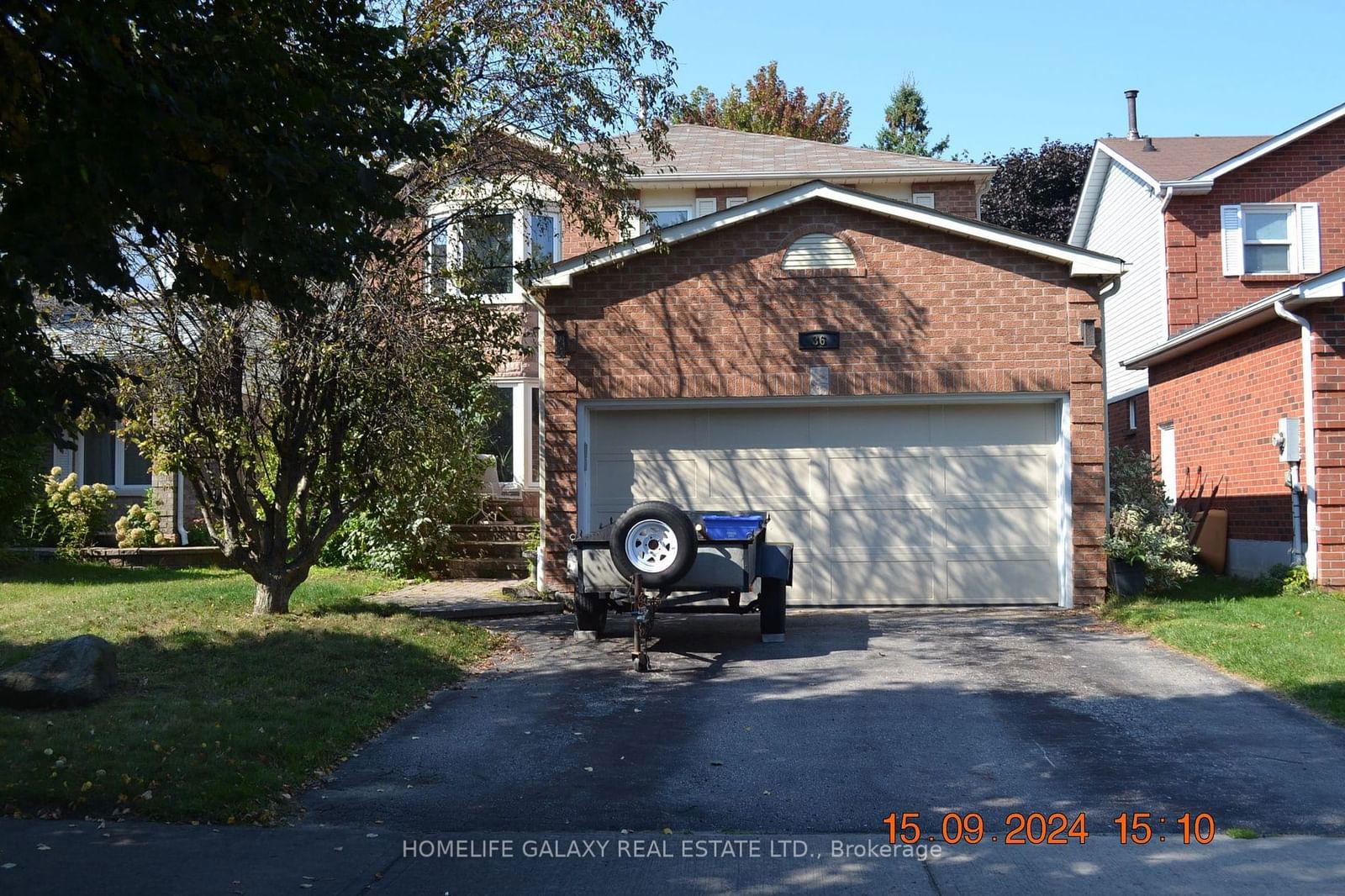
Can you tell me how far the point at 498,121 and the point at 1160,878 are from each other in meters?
9.66

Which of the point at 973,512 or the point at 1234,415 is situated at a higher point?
the point at 1234,415

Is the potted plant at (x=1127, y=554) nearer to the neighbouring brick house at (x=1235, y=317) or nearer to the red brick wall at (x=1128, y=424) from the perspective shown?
the neighbouring brick house at (x=1235, y=317)

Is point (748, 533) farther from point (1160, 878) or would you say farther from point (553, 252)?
point (553, 252)

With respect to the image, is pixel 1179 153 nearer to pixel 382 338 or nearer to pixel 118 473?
pixel 382 338

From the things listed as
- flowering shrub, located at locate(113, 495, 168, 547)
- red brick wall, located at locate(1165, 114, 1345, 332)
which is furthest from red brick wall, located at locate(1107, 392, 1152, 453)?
flowering shrub, located at locate(113, 495, 168, 547)

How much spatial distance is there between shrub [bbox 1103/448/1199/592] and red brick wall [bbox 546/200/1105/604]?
34 centimetres

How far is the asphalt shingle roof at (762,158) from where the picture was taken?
19.5 m

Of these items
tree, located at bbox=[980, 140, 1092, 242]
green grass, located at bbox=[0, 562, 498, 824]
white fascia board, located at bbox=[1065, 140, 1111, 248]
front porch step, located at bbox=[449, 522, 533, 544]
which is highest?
tree, located at bbox=[980, 140, 1092, 242]

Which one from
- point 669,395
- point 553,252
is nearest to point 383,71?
point 669,395

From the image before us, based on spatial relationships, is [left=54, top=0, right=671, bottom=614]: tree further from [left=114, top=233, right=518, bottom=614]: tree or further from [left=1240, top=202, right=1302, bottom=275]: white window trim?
[left=1240, top=202, right=1302, bottom=275]: white window trim

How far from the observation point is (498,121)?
40.1ft

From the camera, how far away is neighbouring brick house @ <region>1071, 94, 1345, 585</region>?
45.6ft

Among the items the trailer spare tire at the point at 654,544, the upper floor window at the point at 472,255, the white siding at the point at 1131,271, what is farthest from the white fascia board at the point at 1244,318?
the upper floor window at the point at 472,255

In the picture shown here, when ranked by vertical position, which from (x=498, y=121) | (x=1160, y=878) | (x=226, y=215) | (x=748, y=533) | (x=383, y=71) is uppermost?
(x=498, y=121)
